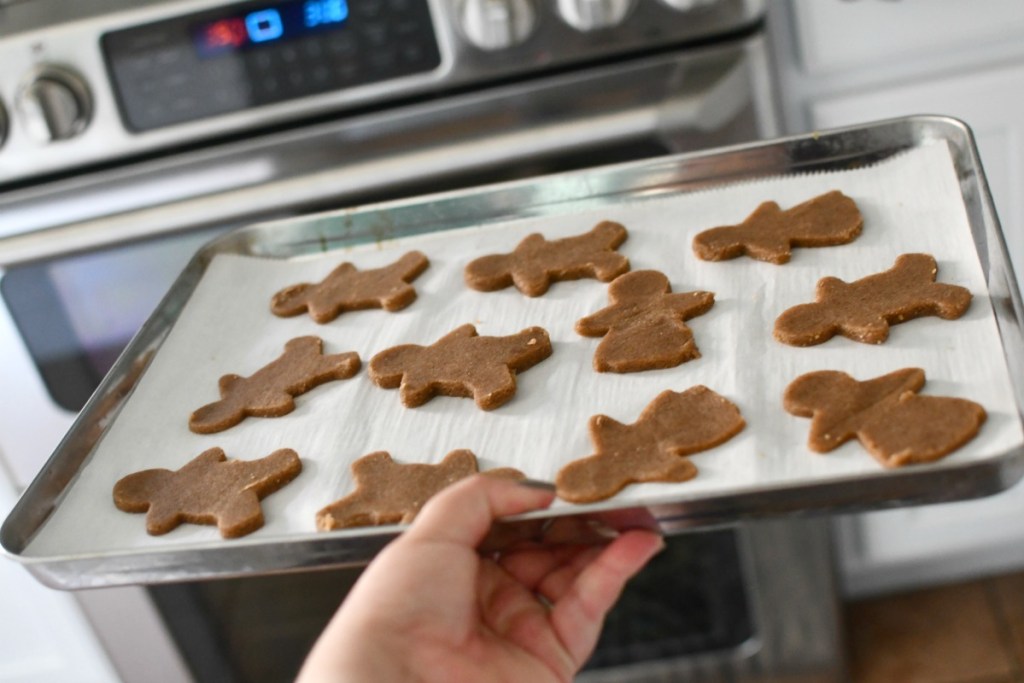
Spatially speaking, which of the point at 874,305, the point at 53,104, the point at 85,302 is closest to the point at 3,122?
the point at 53,104

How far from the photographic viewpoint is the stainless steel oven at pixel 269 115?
107 centimetres

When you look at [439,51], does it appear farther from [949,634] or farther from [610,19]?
[949,634]

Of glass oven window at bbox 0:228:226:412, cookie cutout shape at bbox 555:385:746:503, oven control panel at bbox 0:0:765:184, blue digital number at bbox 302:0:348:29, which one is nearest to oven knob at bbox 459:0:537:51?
oven control panel at bbox 0:0:765:184

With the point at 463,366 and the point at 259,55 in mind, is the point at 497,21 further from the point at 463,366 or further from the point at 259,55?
the point at 463,366

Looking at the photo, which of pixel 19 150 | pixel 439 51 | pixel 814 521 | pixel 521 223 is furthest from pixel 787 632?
pixel 19 150

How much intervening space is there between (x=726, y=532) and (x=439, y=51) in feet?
2.07

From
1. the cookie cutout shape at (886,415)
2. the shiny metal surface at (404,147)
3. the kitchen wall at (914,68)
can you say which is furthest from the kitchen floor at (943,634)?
the cookie cutout shape at (886,415)

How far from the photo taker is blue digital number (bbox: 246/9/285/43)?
1.08 meters

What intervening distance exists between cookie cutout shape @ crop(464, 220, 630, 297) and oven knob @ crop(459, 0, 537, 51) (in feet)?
0.80

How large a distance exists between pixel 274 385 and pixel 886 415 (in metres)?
0.45

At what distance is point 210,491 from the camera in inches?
29.4

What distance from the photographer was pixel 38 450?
1.23 m

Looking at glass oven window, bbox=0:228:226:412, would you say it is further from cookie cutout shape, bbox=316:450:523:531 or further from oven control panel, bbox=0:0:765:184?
cookie cutout shape, bbox=316:450:523:531

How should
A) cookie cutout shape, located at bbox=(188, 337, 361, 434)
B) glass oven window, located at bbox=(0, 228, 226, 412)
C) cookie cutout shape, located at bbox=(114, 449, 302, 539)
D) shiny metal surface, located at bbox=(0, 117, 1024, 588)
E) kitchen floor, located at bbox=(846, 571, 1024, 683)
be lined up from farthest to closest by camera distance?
kitchen floor, located at bbox=(846, 571, 1024, 683), glass oven window, located at bbox=(0, 228, 226, 412), cookie cutout shape, located at bbox=(188, 337, 361, 434), cookie cutout shape, located at bbox=(114, 449, 302, 539), shiny metal surface, located at bbox=(0, 117, 1024, 588)
